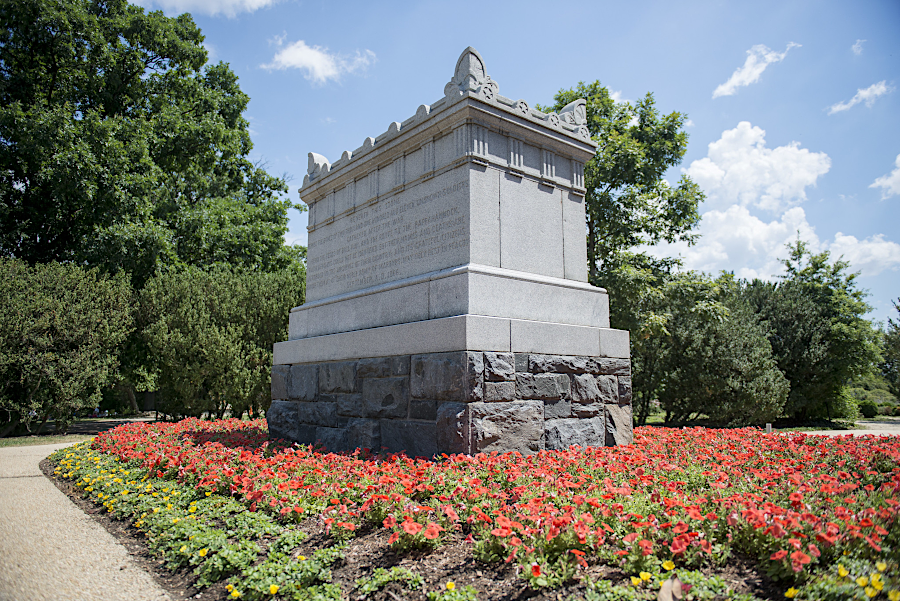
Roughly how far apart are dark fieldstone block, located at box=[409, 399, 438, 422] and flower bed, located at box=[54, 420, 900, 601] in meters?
0.49

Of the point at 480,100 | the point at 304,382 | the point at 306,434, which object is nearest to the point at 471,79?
the point at 480,100

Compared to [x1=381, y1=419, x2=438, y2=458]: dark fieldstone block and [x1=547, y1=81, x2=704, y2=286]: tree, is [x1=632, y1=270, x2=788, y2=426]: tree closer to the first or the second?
[x1=547, y1=81, x2=704, y2=286]: tree

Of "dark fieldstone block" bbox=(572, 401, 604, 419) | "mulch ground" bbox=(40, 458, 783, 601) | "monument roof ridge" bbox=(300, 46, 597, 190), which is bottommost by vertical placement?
"mulch ground" bbox=(40, 458, 783, 601)

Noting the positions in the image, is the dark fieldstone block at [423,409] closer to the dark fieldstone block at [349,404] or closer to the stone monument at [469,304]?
the stone monument at [469,304]

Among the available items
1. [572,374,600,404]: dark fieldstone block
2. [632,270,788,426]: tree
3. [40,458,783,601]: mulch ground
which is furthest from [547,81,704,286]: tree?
[40,458,783,601]: mulch ground

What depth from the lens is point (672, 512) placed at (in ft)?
10.0

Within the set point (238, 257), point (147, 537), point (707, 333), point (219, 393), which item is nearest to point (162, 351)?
point (219, 393)

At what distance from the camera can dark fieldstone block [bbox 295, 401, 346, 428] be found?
6368 mm

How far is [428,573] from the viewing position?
288cm

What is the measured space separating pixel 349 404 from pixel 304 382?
1044 millimetres

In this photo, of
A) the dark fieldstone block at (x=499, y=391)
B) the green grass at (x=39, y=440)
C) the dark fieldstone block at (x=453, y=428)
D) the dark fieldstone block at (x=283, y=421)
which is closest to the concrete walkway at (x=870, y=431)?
the dark fieldstone block at (x=499, y=391)

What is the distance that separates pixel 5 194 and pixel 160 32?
6.60 metres

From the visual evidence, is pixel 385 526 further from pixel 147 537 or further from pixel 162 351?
pixel 162 351

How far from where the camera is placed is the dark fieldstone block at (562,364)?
211 inches
